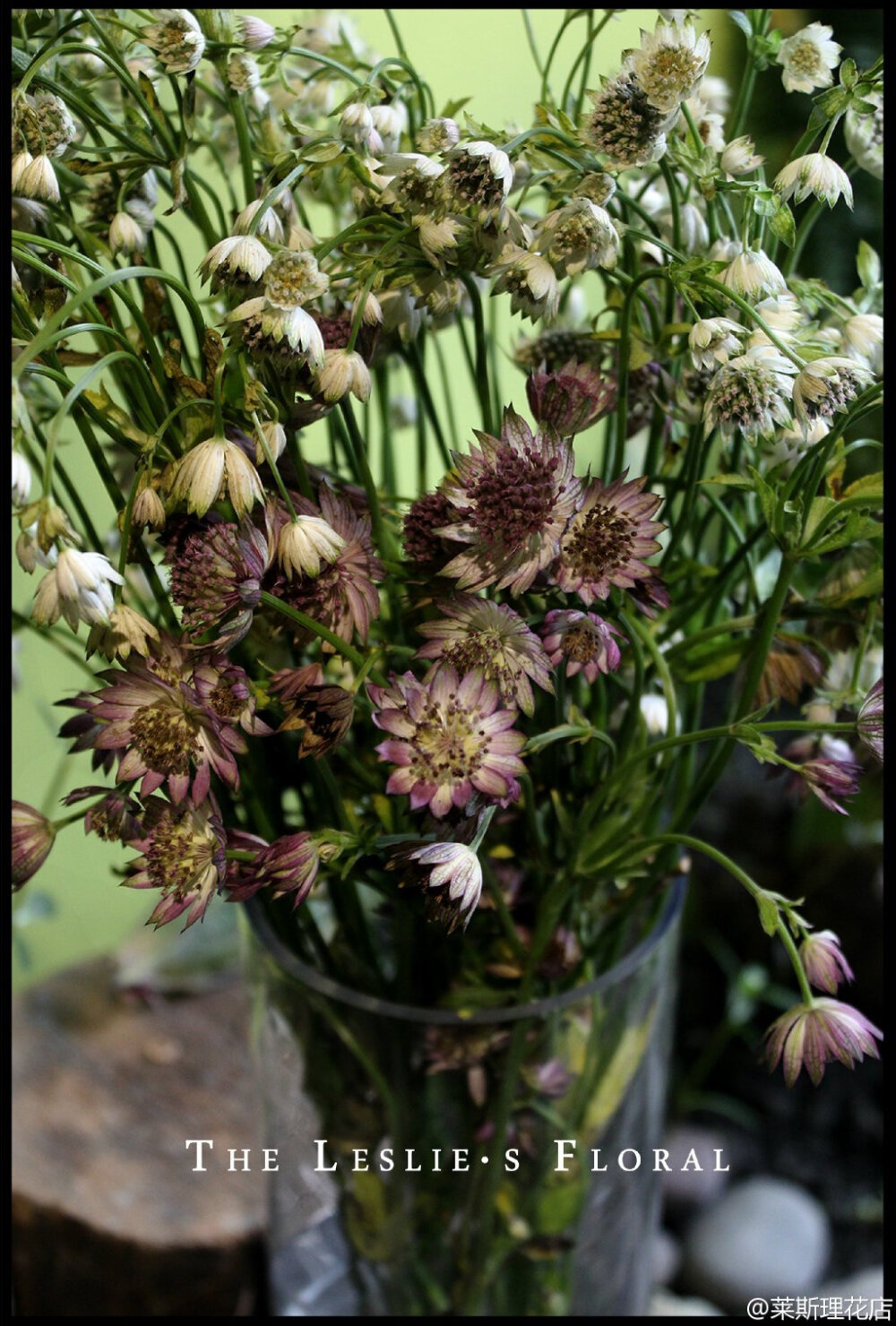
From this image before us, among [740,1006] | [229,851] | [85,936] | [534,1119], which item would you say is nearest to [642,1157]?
[534,1119]

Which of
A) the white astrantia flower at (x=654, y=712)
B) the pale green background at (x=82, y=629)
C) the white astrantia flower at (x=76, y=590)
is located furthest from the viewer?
the pale green background at (x=82, y=629)

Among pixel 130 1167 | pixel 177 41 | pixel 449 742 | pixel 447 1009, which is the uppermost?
pixel 177 41

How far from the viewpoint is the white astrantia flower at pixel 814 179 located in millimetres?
346

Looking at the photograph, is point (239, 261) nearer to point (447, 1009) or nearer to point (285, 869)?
point (285, 869)

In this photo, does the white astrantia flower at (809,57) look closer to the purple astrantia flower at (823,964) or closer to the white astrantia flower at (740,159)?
the white astrantia flower at (740,159)

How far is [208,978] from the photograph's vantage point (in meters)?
0.88

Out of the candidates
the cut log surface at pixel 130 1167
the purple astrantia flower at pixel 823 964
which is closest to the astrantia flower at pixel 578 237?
the purple astrantia flower at pixel 823 964

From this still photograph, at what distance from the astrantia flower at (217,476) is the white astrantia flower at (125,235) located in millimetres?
89

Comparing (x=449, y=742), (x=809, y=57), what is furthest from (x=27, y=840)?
(x=809, y=57)

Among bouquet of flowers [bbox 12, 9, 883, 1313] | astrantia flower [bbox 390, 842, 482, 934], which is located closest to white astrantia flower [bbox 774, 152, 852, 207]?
bouquet of flowers [bbox 12, 9, 883, 1313]

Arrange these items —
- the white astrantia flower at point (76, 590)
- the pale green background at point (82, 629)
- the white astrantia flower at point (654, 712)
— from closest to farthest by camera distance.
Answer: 1. the white astrantia flower at point (76, 590)
2. the white astrantia flower at point (654, 712)
3. the pale green background at point (82, 629)

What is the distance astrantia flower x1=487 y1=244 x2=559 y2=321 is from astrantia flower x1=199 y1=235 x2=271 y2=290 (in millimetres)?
65

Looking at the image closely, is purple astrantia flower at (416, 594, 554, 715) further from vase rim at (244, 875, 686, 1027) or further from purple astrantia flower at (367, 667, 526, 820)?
vase rim at (244, 875, 686, 1027)

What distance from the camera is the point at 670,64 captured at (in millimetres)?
322
